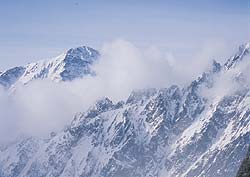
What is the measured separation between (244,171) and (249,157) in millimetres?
2522

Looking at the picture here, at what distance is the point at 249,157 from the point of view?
72.4 m

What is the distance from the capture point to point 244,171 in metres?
70.5
